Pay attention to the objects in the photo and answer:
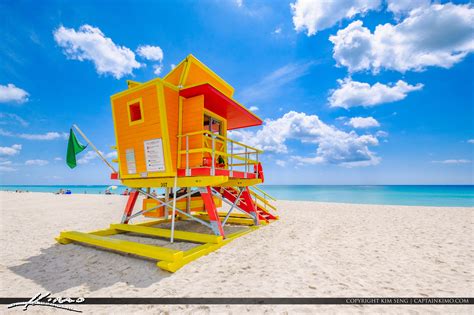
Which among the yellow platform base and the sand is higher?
the yellow platform base

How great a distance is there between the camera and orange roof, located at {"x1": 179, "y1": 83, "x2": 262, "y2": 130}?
815cm

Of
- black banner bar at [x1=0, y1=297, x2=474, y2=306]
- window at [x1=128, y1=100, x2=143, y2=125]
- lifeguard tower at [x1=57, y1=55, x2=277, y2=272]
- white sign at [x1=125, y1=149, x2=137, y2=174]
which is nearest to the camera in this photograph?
black banner bar at [x1=0, y1=297, x2=474, y2=306]

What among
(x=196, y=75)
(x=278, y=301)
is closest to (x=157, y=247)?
(x=278, y=301)

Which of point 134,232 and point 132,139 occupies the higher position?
point 132,139

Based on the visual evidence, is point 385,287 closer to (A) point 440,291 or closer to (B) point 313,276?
(A) point 440,291

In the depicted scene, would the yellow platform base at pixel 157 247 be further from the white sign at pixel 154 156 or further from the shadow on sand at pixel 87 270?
the white sign at pixel 154 156

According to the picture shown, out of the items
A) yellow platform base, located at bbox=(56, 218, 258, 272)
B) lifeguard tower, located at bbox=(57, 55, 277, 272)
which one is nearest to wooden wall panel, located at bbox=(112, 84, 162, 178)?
lifeguard tower, located at bbox=(57, 55, 277, 272)

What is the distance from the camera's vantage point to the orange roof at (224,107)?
26.8ft

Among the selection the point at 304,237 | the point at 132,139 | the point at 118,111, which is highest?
the point at 118,111

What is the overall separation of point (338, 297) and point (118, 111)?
9882 mm

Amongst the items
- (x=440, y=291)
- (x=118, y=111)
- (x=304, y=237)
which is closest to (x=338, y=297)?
(x=440, y=291)

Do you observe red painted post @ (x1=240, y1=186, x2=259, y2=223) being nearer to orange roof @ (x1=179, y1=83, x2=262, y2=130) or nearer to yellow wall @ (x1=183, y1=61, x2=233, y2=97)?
orange roof @ (x1=179, y1=83, x2=262, y2=130)

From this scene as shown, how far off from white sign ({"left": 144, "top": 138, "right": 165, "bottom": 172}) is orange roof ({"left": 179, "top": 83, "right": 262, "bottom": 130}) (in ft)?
7.22

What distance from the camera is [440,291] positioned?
14.8 ft
